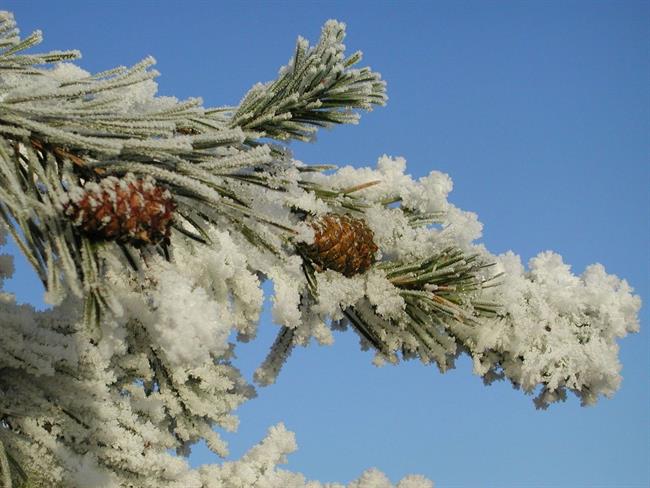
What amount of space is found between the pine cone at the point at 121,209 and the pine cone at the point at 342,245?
0.82m

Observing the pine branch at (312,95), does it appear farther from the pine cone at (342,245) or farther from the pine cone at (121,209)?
the pine cone at (121,209)

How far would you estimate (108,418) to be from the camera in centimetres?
240

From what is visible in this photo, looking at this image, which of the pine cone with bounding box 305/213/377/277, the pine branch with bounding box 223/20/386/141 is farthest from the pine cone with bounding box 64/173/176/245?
the pine cone with bounding box 305/213/377/277

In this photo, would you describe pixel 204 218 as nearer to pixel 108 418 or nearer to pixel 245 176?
pixel 245 176

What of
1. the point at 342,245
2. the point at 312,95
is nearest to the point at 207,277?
the point at 342,245

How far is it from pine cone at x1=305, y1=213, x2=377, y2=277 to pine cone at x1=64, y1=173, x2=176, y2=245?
32.2 inches

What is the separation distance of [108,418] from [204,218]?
813mm

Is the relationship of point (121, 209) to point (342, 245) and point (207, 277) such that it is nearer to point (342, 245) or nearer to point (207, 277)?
point (207, 277)

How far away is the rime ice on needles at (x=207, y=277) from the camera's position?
1626 mm

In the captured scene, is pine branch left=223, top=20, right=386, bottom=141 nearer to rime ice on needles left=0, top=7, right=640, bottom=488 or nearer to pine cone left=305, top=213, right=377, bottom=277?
rime ice on needles left=0, top=7, right=640, bottom=488

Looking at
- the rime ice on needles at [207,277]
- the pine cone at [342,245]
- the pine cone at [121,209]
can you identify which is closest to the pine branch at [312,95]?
the rime ice on needles at [207,277]

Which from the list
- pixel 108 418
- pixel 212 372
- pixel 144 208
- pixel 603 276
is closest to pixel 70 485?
pixel 108 418

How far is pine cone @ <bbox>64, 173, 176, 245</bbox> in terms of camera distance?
1.57 meters

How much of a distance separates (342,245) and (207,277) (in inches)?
17.0
